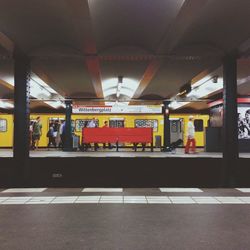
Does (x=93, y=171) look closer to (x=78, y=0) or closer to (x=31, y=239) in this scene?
(x=78, y=0)

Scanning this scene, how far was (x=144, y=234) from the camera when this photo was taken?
14.3 ft

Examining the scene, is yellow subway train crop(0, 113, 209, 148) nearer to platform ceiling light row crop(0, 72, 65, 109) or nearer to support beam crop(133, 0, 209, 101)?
platform ceiling light row crop(0, 72, 65, 109)

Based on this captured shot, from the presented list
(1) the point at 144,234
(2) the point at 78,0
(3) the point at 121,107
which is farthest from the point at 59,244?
(3) the point at 121,107

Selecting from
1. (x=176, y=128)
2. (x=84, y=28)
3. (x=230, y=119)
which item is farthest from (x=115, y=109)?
(x=84, y=28)

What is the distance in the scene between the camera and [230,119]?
10.2m

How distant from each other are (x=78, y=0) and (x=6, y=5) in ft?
5.24

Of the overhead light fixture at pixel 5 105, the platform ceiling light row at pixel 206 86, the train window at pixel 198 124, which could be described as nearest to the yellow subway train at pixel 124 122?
the train window at pixel 198 124

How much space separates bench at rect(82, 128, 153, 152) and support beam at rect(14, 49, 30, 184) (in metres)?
10.4

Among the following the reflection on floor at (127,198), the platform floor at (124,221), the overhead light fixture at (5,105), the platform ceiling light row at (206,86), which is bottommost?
the reflection on floor at (127,198)

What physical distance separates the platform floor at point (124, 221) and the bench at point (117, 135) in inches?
515

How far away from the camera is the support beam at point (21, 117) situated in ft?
33.0

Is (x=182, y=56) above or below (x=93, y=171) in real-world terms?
above

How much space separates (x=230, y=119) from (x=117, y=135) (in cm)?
1090

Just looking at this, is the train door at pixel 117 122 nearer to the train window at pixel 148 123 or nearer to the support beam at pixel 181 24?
the train window at pixel 148 123
